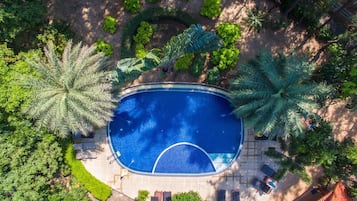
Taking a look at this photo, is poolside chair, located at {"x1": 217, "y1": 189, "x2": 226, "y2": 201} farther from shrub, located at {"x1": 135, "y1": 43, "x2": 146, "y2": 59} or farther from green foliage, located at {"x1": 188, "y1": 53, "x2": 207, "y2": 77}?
shrub, located at {"x1": 135, "y1": 43, "x2": 146, "y2": 59}

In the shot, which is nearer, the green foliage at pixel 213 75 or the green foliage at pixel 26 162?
the green foliage at pixel 26 162

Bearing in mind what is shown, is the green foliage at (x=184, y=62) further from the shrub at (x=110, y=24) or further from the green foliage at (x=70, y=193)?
the green foliage at (x=70, y=193)

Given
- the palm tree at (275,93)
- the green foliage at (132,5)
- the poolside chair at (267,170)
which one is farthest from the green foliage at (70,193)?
the green foliage at (132,5)

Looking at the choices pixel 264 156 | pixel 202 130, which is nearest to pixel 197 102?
pixel 202 130

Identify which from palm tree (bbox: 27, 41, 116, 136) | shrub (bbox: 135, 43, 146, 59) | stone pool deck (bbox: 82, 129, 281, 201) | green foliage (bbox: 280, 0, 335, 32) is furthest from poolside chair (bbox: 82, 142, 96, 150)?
green foliage (bbox: 280, 0, 335, 32)

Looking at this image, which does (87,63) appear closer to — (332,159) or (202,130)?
(202,130)

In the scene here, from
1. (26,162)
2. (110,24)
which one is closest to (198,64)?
(110,24)

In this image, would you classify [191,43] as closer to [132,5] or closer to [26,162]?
[132,5]

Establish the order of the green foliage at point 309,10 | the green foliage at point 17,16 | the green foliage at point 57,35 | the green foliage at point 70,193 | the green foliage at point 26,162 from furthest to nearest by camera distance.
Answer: the green foliage at point 309,10 < the green foliage at point 57,35 < the green foliage at point 70,193 < the green foliage at point 26,162 < the green foliage at point 17,16
